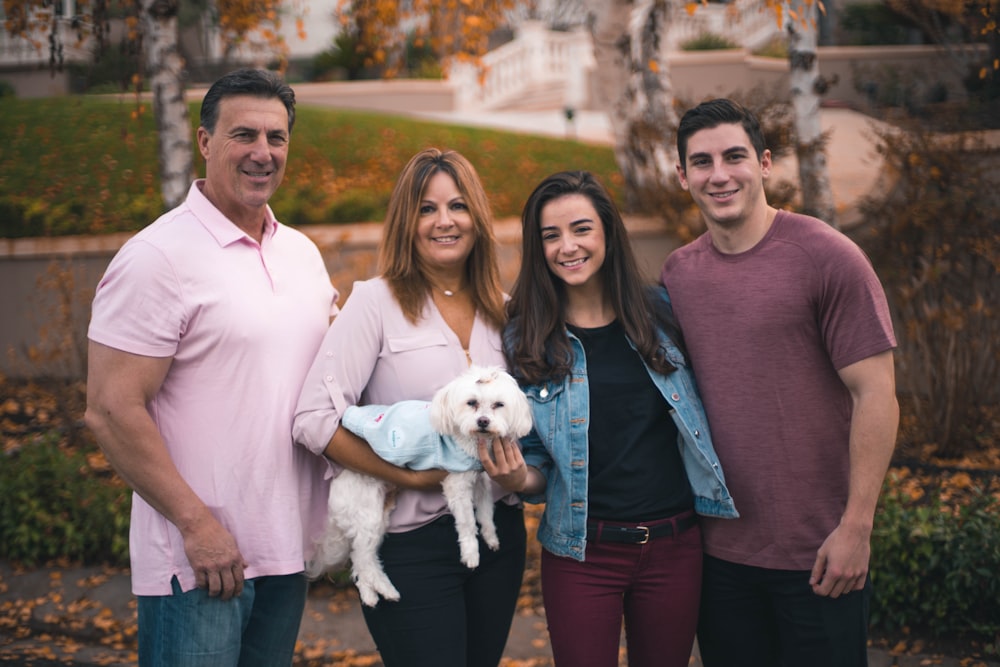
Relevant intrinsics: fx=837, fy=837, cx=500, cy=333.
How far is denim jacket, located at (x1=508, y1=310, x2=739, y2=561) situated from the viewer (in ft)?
9.02

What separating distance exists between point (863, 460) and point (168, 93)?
5014 millimetres

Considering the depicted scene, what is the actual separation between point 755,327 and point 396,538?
1.37m

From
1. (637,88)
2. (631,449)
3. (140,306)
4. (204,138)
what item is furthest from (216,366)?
(637,88)

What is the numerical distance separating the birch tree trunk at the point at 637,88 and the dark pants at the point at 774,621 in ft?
18.7

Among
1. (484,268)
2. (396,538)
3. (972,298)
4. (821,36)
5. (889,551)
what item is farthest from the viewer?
(821,36)

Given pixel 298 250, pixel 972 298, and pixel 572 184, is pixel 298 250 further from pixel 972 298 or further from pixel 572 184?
pixel 972 298

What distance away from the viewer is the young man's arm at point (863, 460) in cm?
256

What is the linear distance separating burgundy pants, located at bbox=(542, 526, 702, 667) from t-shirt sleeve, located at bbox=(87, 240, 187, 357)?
1.47 metres

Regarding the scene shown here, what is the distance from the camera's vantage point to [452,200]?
2.89 metres

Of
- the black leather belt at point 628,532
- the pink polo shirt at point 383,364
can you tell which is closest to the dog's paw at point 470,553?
the pink polo shirt at point 383,364

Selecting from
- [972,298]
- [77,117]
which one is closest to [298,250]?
[972,298]

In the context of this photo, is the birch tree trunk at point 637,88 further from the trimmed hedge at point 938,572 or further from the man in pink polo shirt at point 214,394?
the man in pink polo shirt at point 214,394

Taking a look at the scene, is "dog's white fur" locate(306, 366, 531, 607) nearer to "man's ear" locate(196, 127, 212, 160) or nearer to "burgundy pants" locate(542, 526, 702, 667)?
"burgundy pants" locate(542, 526, 702, 667)

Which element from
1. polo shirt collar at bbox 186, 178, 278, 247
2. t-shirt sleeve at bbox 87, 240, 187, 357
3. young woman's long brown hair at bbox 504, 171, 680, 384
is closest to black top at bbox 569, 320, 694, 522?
young woman's long brown hair at bbox 504, 171, 680, 384
